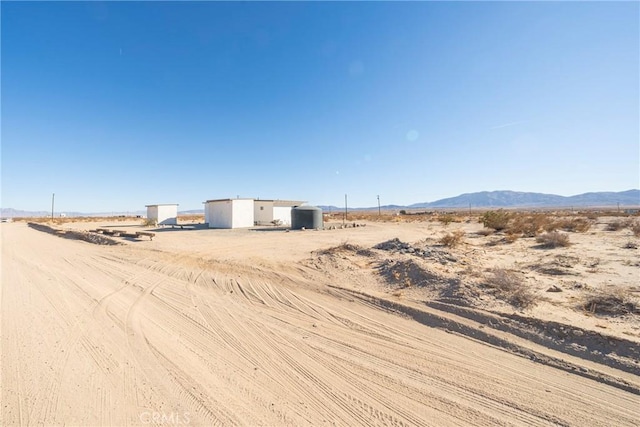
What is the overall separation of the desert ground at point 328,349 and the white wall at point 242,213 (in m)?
22.0

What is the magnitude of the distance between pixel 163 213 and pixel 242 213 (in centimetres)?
1486

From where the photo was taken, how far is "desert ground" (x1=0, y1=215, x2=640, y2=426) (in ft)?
9.98

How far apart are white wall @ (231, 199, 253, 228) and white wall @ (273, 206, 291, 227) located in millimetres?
4629

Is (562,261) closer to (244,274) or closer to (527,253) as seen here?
(527,253)

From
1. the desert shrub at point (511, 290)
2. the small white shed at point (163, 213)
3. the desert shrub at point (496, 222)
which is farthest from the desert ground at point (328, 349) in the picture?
the small white shed at point (163, 213)

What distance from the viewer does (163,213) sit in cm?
3866

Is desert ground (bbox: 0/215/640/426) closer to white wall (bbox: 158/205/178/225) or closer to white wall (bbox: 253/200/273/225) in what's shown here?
white wall (bbox: 253/200/273/225)

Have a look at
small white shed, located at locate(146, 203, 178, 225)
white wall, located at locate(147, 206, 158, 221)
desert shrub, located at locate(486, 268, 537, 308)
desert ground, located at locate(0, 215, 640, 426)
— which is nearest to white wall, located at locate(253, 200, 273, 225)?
small white shed, located at locate(146, 203, 178, 225)

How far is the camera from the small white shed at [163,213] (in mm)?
38156

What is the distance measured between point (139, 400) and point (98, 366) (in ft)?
3.93

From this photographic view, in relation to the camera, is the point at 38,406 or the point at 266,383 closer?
the point at 38,406

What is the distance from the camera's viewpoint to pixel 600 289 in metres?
6.50

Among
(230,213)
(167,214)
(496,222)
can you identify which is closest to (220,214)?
(230,213)

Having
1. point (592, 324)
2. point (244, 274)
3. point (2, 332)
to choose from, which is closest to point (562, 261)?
point (592, 324)
